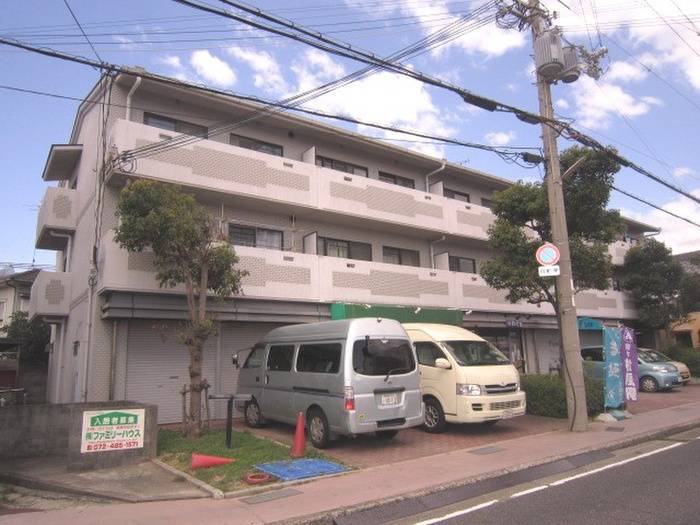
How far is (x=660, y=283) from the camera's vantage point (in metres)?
27.9

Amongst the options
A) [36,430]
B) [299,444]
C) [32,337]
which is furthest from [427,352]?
[32,337]

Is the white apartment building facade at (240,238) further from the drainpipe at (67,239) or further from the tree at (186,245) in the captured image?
the tree at (186,245)

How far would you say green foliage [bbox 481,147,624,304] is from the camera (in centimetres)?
1469

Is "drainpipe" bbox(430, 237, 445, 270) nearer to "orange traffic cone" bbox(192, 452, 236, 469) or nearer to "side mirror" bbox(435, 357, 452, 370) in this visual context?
"side mirror" bbox(435, 357, 452, 370)

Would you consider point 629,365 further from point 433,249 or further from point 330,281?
point 433,249

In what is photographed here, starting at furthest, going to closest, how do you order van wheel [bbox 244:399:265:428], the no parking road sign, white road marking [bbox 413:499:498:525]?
van wheel [bbox 244:399:265:428] → the no parking road sign → white road marking [bbox 413:499:498:525]

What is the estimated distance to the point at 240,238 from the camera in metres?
16.7

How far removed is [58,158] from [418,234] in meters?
13.1

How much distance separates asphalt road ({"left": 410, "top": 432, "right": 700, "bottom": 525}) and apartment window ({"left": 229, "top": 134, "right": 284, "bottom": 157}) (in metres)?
13.3

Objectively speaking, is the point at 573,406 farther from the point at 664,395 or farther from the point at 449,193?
the point at 449,193

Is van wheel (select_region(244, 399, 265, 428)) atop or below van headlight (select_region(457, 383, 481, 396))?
below

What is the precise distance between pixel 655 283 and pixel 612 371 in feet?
55.2

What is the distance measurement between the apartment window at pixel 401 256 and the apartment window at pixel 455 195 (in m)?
3.77

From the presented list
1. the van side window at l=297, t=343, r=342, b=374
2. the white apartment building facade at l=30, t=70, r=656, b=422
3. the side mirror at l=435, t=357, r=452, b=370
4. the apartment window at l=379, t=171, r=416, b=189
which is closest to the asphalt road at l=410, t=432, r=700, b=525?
the side mirror at l=435, t=357, r=452, b=370
